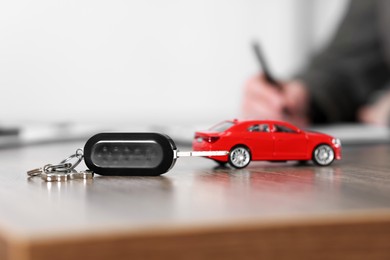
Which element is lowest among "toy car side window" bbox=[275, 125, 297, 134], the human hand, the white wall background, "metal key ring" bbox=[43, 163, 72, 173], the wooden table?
the wooden table

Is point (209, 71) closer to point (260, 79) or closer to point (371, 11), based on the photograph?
point (371, 11)

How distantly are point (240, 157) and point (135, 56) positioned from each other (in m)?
2.56

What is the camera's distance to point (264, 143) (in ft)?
3.51

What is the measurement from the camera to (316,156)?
111 centimetres

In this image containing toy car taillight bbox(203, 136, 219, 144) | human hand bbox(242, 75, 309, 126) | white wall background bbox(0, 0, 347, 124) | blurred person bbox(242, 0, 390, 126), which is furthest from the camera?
white wall background bbox(0, 0, 347, 124)

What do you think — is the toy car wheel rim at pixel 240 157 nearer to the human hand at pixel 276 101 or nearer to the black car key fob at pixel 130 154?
the black car key fob at pixel 130 154

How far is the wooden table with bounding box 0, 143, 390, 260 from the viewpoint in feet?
1.70

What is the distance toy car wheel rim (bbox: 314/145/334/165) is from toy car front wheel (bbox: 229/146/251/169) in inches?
4.9

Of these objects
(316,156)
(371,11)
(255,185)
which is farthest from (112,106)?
(255,185)

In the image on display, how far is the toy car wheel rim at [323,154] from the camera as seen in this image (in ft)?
3.66

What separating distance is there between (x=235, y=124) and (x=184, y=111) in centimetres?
267

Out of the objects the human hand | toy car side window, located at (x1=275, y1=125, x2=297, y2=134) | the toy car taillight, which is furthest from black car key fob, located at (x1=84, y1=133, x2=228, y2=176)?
the human hand

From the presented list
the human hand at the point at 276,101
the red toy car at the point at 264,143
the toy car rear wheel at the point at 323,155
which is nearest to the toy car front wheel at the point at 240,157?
the red toy car at the point at 264,143

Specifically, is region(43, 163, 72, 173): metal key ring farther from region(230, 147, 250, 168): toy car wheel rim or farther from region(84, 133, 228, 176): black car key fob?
region(230, 147, 250, 168): toy car wheel rim
